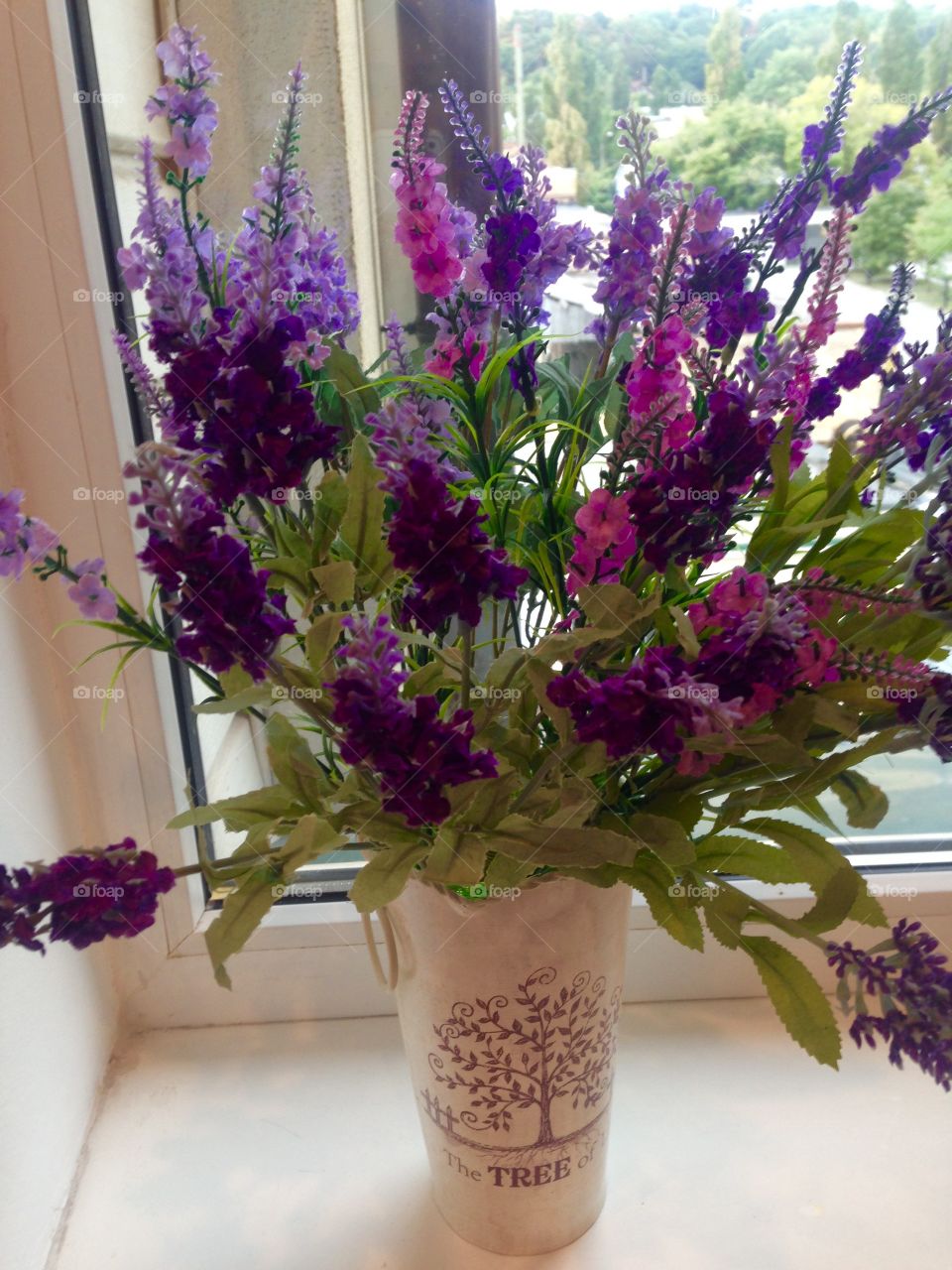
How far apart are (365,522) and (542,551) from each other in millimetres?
101

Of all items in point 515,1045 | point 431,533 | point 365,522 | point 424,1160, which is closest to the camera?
point 431,533

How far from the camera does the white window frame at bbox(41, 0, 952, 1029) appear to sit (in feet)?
2.53

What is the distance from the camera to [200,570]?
375 millimetres

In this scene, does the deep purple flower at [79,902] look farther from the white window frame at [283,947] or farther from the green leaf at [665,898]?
the white window frame at [283,947]

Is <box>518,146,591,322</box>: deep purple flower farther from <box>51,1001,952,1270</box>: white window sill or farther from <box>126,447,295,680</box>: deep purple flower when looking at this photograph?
<box>51,1001,952,1270</box>: white window sill

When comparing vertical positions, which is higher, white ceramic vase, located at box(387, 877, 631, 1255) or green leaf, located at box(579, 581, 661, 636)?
green leaf, located at box(579, 581, 661, 636)

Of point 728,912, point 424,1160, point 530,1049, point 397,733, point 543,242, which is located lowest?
point 424,1160

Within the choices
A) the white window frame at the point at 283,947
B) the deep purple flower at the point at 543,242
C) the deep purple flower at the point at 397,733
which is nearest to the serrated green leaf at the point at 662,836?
the deep purple flower at the point at 397,733

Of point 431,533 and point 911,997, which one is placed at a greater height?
point 431,533

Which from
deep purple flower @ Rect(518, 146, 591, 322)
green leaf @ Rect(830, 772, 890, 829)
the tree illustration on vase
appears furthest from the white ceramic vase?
deep purple flower @ Rect(518, 146, 591, 322)

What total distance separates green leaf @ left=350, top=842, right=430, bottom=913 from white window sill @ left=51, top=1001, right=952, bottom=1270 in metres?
0.33

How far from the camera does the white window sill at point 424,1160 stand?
2.21 feet

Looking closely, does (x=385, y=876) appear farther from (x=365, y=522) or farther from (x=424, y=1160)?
(x=424, y=1160)

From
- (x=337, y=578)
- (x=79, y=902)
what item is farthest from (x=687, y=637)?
(x=79, y=902)
